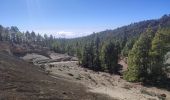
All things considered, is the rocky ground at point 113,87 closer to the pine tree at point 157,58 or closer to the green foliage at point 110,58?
the pine tree at point 157,58

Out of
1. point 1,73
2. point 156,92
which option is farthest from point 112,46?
point 1,73

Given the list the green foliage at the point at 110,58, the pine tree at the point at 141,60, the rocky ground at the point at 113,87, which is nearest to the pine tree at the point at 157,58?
the pine tree at the point at 141,60

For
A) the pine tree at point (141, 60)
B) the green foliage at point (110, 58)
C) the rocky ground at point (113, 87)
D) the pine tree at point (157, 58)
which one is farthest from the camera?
the green foliage at point (110, 58)

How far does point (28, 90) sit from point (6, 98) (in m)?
4.84

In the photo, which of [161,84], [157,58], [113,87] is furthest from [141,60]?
[113,87]

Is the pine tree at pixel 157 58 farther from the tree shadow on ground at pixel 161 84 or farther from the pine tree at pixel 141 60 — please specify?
the tree shadow on ground at pixel 161 84

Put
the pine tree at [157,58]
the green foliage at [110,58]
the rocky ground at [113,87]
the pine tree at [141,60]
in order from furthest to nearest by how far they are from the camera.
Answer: the green foliage at [110,58] < the pine tree at [141,60] < the pine tree at [157,58] < the rocky ground at [113,87]

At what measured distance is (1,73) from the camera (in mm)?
31703

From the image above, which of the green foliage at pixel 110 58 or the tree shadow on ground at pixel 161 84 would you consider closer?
the tree shadow on ground at pixel 161 84

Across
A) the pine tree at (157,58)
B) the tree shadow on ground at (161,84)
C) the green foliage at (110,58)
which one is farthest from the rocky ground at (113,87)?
the green foliage at (110,58)

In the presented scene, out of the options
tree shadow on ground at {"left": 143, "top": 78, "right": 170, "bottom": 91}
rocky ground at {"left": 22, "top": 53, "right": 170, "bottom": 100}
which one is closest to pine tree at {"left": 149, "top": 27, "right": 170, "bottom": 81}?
tree shadow on ground at {"left": 143, "top": 78, "right": 170, "bottom": 91}

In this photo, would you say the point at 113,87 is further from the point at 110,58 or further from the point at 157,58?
the point at 110,58

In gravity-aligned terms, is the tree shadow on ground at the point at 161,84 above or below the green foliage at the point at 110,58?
below

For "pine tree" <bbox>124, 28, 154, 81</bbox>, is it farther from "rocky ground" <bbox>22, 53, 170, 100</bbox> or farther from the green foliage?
the green foliage
